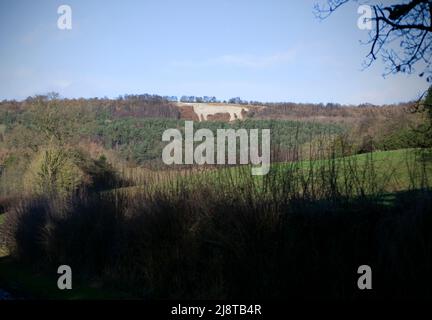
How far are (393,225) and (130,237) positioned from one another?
7.47 metres

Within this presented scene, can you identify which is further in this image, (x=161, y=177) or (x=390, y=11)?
(x=161, y=177)

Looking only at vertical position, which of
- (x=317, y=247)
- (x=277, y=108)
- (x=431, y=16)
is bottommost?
(x=317, y=247)

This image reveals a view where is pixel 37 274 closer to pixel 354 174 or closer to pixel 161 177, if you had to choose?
pixel 161 177

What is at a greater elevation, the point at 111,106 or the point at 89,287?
the point at 111,106

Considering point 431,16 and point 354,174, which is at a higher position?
point 431,16

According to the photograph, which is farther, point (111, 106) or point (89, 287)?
point (111, 106)

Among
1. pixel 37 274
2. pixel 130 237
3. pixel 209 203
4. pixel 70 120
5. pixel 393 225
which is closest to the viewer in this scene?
pixel 393 225

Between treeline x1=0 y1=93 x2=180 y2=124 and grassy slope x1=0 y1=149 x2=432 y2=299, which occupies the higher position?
treeline x1=0 y1=93 x2=180 y2=124

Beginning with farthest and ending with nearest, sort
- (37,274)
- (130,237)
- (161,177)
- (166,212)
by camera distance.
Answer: (37,274), (161,177), (130,237), (166,212)

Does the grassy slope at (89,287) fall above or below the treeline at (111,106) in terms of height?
below

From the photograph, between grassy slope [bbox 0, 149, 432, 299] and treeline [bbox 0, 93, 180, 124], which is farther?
treeline [bbox 0, 93, 180, 124]

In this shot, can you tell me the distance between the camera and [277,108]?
17188 mm

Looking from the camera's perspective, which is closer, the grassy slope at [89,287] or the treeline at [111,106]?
the grassy slope at [89,287]
